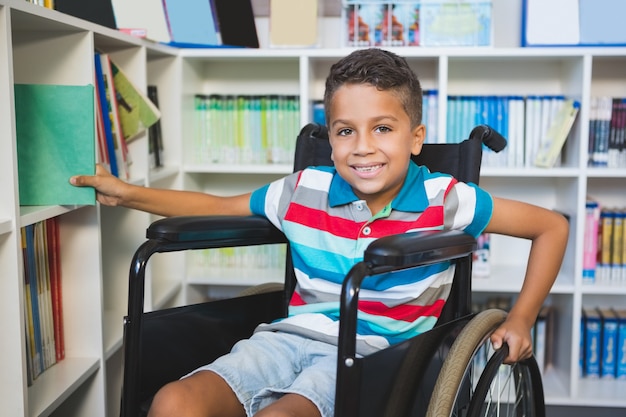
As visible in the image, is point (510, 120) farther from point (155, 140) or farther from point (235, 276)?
point (155, 140)

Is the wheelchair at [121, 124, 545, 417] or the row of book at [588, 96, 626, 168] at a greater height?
the row of book at [588, 96, 626, 168]

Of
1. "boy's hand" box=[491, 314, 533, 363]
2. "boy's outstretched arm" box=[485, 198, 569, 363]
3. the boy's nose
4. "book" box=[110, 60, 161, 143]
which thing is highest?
"book" box=[110, 60, 161, 143]

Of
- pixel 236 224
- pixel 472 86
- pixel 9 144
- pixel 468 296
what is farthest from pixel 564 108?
pixel 9 144

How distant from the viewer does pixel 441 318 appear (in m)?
1.55

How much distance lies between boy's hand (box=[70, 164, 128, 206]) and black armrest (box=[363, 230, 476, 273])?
2.24 feet

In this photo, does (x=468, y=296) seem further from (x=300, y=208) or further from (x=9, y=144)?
(x=9, y=144)

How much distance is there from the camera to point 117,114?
6.61 feet

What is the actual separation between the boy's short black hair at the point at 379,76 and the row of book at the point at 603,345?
4.84 feet

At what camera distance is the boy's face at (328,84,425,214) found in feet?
4.72

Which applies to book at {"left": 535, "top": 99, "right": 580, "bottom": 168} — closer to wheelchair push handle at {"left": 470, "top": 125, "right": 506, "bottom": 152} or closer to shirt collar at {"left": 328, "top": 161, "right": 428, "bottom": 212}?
wheelchair push handle at {"left": 470, "top": 125, "right": 506, "bottom": 152}

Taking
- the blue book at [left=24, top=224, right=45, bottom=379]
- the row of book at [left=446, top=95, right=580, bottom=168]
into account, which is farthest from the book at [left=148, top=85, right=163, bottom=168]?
the row of book at [left=446, top=95, right=580, bottom=168]

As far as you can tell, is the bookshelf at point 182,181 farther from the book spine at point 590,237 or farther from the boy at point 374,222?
the boy at point 374,222

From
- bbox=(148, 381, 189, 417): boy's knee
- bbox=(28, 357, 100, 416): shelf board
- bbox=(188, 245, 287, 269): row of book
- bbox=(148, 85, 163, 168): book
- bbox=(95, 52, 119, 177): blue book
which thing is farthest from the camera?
bbox=(188, 245, 287, 269): row of book

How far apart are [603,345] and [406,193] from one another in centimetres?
149
